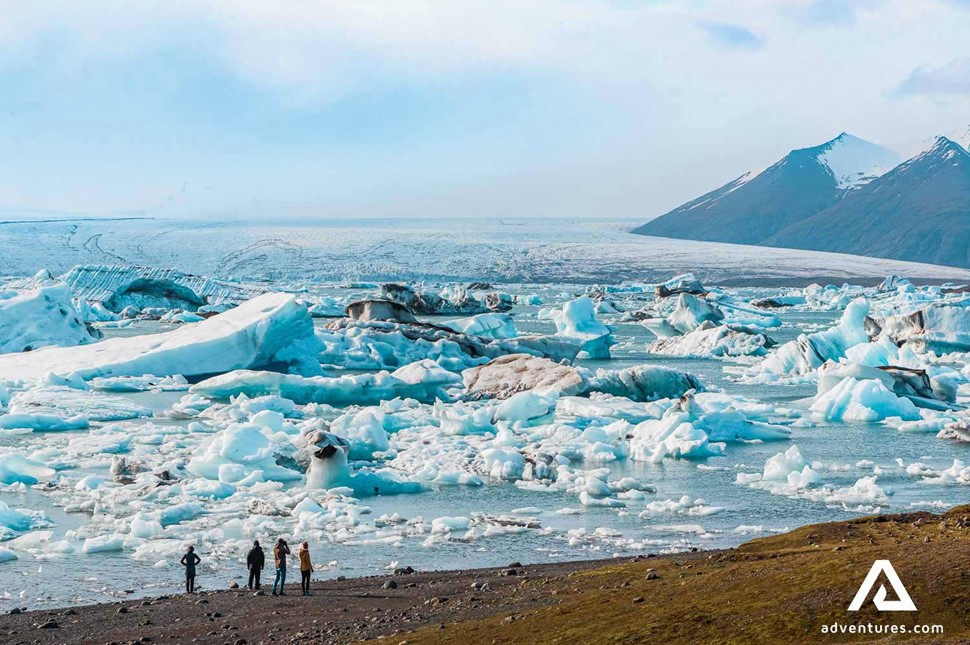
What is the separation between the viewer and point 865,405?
20.9 meters

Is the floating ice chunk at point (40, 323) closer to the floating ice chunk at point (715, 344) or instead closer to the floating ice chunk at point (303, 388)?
the floating ice chunk at point (303, 388)

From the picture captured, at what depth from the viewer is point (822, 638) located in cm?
645

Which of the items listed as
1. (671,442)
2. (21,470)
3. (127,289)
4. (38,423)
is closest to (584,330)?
(671,442)

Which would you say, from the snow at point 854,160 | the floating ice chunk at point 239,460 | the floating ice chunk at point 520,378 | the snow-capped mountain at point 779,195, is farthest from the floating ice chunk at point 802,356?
the snow at point 854,160

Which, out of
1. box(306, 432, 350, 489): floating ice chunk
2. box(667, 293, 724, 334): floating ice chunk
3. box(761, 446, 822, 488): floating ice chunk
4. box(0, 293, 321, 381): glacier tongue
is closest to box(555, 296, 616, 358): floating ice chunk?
box(667, 293, 724, 334): floating ice chunk

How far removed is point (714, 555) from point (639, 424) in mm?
8509

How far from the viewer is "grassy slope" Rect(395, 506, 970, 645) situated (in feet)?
22.0

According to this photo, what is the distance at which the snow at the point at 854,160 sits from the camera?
174 m

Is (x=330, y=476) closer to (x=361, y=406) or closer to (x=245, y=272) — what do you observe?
(x=361, y=406)

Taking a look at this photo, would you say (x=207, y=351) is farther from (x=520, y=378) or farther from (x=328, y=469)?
(x=328, y=469)

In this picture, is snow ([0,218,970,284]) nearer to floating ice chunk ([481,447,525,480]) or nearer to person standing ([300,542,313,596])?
floating ice chunk ([481,447,525,480])

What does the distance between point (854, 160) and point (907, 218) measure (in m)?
34.6

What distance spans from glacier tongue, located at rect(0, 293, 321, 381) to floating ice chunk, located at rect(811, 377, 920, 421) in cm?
1293

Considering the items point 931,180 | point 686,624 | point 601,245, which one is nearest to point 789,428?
point 686,624
